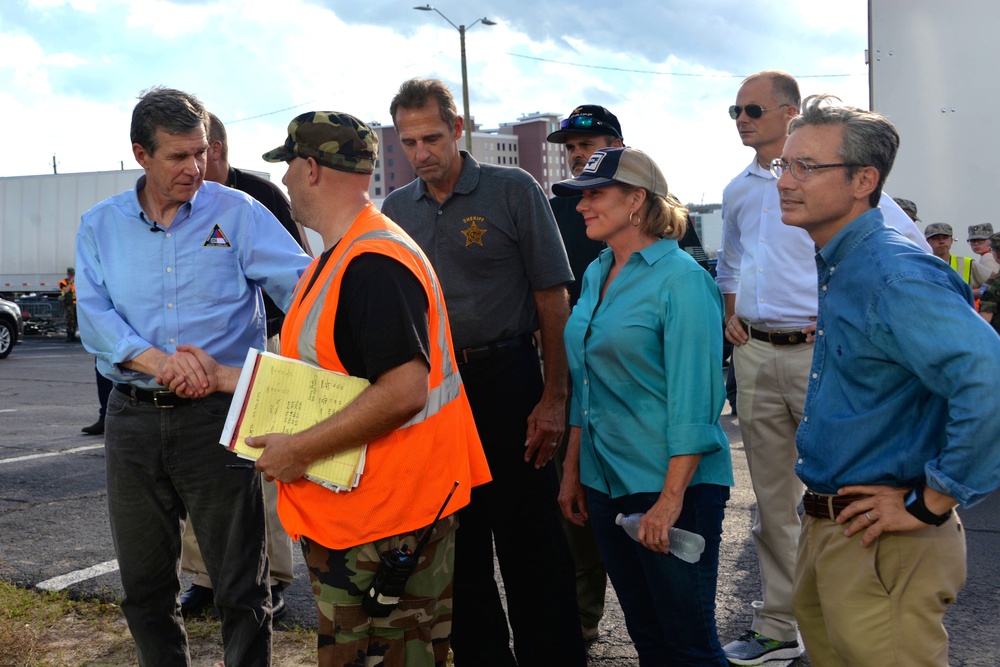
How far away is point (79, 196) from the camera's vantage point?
1105 inches

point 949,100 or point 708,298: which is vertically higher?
point 949,100

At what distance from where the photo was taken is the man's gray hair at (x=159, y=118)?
10.2ft

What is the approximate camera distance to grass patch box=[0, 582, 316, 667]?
13.0ft

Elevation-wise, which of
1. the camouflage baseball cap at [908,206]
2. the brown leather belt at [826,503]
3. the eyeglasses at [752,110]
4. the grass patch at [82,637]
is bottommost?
the grass patch at [82,637]

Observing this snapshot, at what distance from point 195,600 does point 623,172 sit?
3.05 m

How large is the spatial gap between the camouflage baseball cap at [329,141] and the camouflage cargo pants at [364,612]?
0.98 m

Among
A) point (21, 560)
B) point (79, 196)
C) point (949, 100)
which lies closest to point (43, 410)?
point (21, 560)

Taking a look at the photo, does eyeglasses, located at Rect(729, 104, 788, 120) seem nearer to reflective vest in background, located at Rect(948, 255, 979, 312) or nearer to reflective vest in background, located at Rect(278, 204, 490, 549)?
reflective vest in background, located at Rect(278, 204, 490, 549)

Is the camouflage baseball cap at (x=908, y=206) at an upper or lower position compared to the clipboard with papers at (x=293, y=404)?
upper

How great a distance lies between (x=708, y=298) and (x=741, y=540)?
315 cm

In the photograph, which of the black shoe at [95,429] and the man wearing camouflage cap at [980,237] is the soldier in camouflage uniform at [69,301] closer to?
the black shoe at [95,429]

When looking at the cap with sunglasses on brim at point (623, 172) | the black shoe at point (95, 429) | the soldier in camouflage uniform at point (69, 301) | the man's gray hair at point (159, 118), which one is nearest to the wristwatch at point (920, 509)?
the cap with sunglasses on brim at point (623, 172)

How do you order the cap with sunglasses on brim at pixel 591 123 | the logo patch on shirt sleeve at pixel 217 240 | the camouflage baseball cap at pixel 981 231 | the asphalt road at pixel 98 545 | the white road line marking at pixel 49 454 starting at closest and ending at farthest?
the logo patch on shirt sleeve at pixel 217 240, the asphalt road at pixel 98 545, the cap with sunglasses on brim at pixel 591 123, the camouflage baseball cap at pixel 981 231, the white road line marking at pixel 49 454

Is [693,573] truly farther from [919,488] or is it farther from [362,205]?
[362,205]
